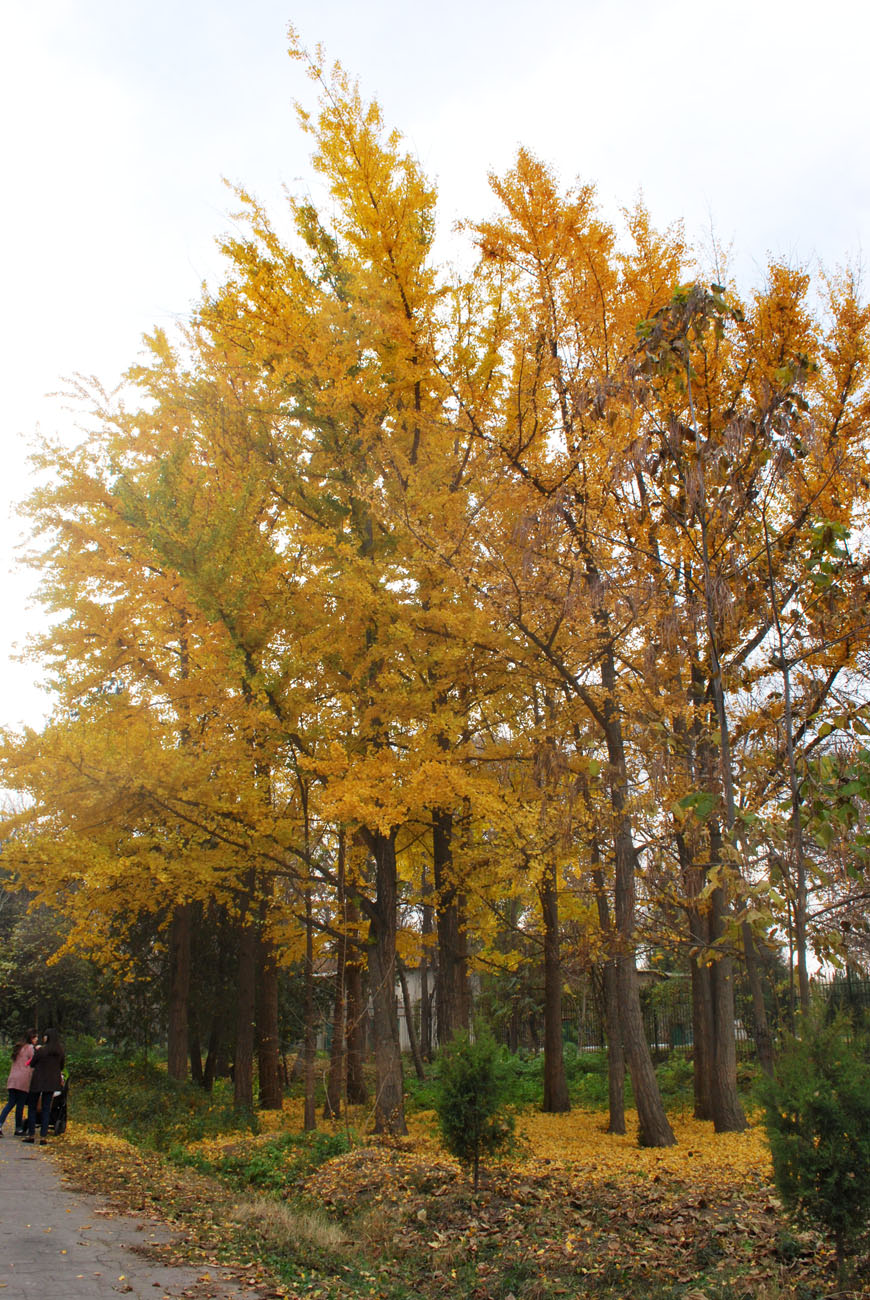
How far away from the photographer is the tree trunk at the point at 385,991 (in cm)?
985

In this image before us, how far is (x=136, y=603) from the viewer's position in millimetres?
11141

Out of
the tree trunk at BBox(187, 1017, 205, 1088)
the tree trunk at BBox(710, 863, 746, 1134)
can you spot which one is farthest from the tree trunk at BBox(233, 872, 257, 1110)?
the tree trunk at BBox(710, 863, 746, 1134)

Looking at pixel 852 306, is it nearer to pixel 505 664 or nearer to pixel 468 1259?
pixel 505 664

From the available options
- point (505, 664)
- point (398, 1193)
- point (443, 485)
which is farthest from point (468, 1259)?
point (443, 485)

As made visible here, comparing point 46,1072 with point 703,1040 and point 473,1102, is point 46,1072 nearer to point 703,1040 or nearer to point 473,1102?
point 473,1102

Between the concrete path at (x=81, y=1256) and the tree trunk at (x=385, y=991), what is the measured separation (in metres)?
3.83

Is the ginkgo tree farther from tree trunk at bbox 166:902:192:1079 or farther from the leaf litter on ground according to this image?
tree trunk at bbox 166:902:192:1079

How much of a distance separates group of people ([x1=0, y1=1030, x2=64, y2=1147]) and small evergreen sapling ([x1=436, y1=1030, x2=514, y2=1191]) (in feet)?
17.5

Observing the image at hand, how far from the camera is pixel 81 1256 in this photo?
4938mm

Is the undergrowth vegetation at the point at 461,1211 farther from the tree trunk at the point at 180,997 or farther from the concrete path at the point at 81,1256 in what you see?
the tree trunk at the point at 180,997

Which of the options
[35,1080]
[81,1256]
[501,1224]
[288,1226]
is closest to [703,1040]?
[501,1224]

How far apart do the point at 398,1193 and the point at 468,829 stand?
4861mm

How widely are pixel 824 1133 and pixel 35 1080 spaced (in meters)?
9.00

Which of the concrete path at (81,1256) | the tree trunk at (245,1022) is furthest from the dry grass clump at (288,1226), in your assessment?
the tree trunk at (245,1022)
